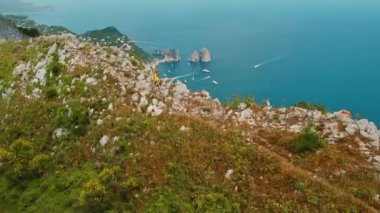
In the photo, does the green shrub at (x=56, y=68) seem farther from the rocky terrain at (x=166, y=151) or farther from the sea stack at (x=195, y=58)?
the sea stack at (x=195, y=58)

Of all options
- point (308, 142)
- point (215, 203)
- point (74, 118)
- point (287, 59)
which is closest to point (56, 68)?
point (74, 118)

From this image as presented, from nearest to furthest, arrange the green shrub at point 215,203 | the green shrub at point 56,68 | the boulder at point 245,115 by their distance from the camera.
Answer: the green shrub at point 215,203
the boulder at point 245,115
the green shrub at point 56,68

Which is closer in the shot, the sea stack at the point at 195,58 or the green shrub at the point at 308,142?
the green shrub at the point at 308,142

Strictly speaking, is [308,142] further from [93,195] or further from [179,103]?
[93,195]

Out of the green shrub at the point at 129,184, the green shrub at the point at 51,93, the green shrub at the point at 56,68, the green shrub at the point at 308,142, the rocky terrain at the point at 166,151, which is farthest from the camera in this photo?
the green shrub at the point at 56,68

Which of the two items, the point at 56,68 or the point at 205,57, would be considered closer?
the point at 56,68

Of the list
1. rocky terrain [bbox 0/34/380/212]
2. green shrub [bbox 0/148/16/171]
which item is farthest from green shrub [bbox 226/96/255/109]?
green shrub [bbox 0/148/16/171]

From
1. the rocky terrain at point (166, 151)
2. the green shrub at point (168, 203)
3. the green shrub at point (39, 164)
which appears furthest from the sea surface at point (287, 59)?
the green shrub at point (168, 203)
